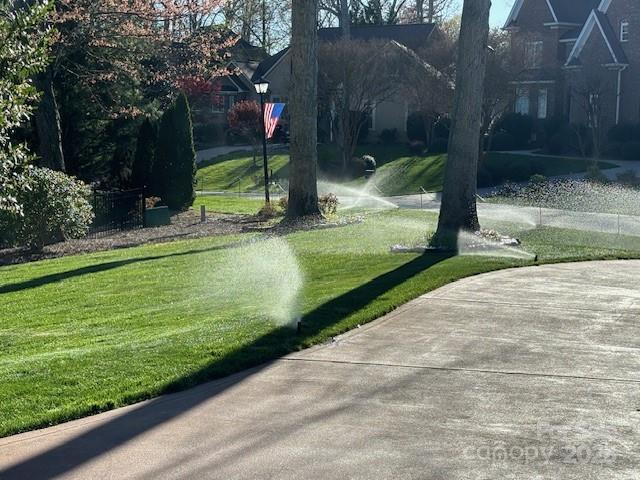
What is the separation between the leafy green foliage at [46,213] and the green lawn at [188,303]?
6.73 ft

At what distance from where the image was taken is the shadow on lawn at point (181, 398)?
209 inches

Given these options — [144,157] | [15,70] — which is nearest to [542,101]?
[144,157]

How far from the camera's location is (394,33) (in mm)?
53000

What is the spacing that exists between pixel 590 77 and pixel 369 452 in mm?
38400

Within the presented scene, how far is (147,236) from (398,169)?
2079 centimetres

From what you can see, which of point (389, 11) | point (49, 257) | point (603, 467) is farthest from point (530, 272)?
point (389, 11)

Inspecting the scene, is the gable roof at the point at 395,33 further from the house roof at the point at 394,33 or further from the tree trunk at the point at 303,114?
the tree trunk at the point at 303,114

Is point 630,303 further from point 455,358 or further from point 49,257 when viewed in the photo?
point 49,257

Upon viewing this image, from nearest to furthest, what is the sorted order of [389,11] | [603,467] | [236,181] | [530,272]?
1. [603,467]
2. [530,272]
3. [236,181]
4. [389,11]

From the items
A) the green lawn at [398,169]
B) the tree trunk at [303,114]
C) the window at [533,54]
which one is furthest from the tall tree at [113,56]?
the window at [533,54]

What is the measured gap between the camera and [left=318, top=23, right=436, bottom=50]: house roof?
51344 millimetres

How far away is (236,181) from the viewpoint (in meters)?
43.1

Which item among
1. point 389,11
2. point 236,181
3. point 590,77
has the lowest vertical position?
point 236,181

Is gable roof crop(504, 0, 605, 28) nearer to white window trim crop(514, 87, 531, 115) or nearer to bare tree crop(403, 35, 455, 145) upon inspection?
white window trim crop(514, 87, 531, 115)
